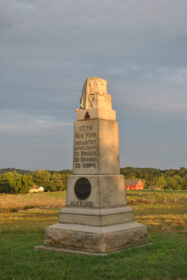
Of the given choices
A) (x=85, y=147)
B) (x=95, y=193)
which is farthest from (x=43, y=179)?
(x=95, y=193)

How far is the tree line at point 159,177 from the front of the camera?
104 metres

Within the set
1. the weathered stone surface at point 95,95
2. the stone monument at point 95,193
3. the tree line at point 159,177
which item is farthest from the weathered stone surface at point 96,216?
the tree line at point 159,177

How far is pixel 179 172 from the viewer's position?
424 ft

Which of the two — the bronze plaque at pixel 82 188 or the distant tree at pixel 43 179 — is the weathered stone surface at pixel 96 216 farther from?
the distant tree at pixel 43 179

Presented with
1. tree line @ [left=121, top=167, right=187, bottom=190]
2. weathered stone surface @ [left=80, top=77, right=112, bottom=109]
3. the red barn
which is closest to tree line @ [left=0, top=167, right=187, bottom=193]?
tree line @ [left=121, top=167, right=187, bottom=190]

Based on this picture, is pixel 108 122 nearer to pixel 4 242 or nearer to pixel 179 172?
pixel 4 242

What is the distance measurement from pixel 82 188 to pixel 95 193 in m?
0.49

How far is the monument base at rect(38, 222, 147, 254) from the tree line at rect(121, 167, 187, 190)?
94885 mm

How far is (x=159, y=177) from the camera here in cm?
11012

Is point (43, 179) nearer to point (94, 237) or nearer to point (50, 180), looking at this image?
point (50, 180)

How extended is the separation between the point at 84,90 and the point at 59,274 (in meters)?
5.84

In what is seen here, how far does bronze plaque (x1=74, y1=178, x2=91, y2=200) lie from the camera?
369 inches

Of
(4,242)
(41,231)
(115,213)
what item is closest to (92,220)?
(115,213)

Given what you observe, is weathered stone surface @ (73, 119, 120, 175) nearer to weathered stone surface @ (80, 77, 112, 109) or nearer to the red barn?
weathered stone surface @ (80, 77, 112, 109)
